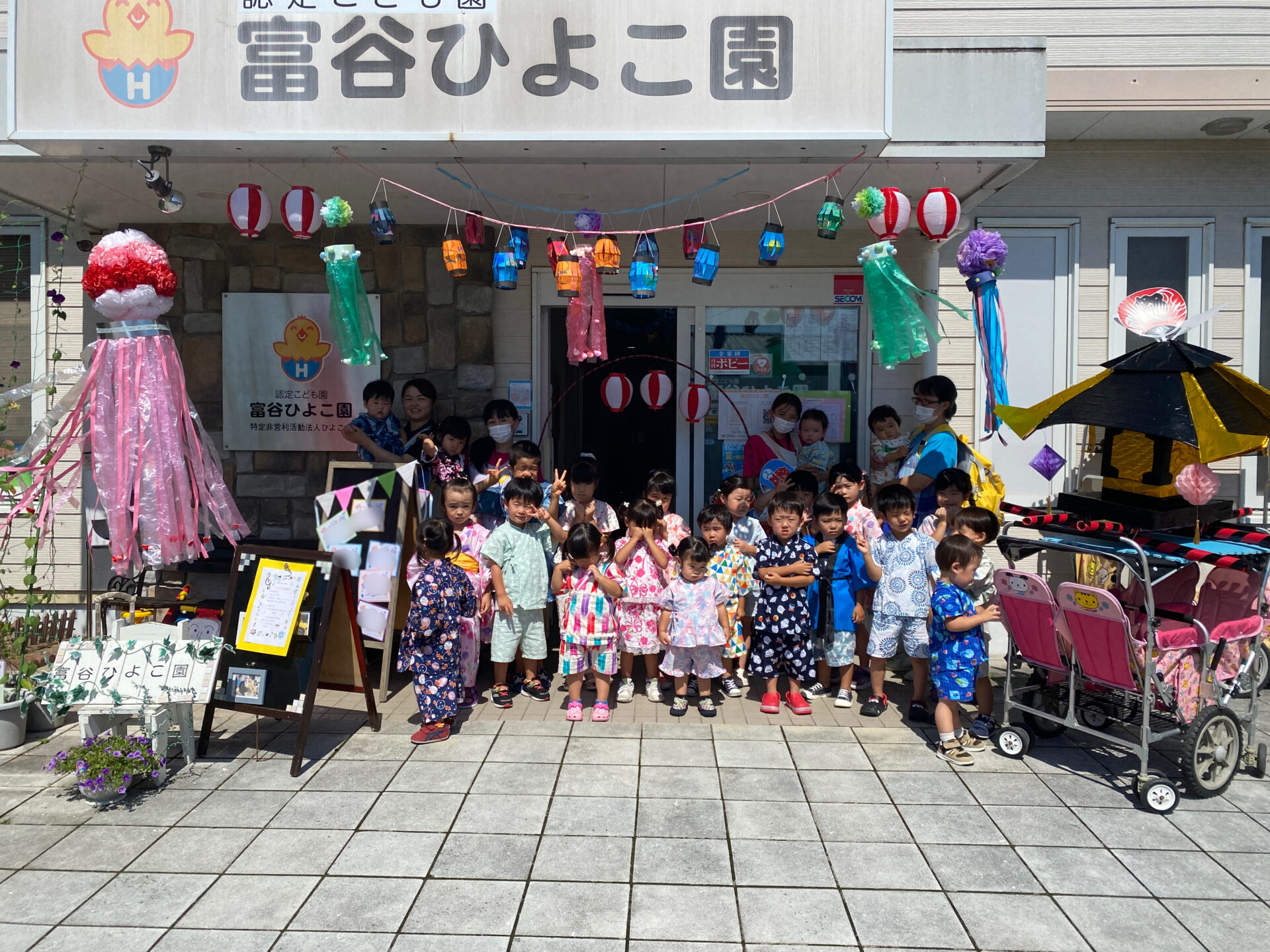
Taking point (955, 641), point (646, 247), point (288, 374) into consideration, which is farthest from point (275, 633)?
point (955, 641)

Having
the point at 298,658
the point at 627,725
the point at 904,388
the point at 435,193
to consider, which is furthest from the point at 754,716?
the point at 435,193

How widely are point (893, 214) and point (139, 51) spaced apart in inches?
192

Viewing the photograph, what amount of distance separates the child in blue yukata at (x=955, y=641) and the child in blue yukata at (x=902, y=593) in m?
0.33

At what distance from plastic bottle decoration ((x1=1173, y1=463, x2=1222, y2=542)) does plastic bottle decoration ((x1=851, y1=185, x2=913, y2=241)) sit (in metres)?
2.22

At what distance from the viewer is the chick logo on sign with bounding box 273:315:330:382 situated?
25.8 feet

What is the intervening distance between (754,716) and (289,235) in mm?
Result: 5677

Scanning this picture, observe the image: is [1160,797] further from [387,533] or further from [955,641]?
[387,533]

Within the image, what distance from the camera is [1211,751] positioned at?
465cm

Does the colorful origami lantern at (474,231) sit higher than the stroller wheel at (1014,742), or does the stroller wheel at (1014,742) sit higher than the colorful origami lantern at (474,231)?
the colorful origami lantern at (474,231)

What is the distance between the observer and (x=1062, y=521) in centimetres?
522

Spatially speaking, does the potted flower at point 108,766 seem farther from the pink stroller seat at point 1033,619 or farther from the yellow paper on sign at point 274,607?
the pink stroller seat at point 1033,619

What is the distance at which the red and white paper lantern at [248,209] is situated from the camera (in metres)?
5.90

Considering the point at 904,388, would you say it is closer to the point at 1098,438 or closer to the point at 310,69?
the point at 1098,438

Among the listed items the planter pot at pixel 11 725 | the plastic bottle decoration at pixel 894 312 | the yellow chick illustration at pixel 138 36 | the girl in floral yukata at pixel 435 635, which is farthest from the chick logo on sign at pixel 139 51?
the plastic bottle decoration at pixel 894 312
